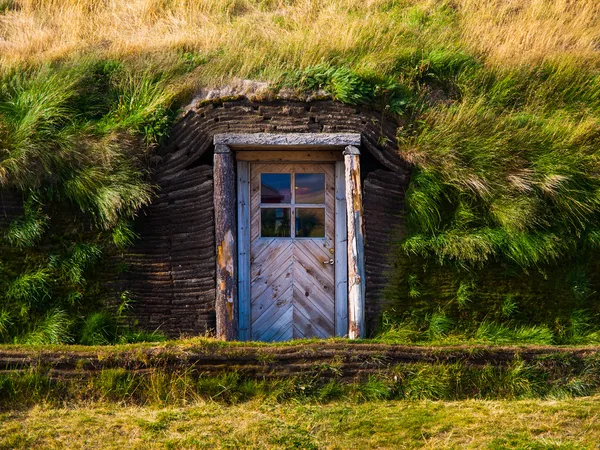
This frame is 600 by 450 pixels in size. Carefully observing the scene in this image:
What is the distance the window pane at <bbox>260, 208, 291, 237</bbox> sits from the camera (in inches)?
365

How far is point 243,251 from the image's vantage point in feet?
29.9

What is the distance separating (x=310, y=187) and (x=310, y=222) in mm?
446

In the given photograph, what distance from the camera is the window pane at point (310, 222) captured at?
9.25 meters

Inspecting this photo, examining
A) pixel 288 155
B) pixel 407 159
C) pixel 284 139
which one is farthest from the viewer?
pixel 288 155

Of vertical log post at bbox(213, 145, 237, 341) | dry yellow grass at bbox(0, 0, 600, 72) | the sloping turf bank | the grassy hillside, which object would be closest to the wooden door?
vertical log post at bbox(213, 145, 237, 341)

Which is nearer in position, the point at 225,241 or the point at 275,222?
the point at 225,241

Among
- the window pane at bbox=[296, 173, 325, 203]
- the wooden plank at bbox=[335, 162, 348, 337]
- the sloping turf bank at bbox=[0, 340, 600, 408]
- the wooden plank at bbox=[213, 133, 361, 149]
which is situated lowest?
the sloping turf bank at bbox=[0, 340, 600, 408]

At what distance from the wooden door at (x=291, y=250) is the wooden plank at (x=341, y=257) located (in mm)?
68

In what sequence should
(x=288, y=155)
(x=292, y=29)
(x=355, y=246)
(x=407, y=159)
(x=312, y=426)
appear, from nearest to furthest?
(x=312, y=426)
(x=355, y=246)
(x=407, y=159)
(x=288, y=155)
(x=292, y=29)

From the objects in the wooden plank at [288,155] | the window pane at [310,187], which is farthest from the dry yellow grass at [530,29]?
the window pane at [310,187]

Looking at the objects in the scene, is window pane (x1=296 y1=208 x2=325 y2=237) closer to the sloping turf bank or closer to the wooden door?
the wooden door

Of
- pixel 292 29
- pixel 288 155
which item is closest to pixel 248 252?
pixel 288 155

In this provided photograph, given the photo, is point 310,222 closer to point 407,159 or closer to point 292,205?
point 292,205

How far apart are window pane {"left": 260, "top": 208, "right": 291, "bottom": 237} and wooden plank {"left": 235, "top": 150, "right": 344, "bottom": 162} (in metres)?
0.65
